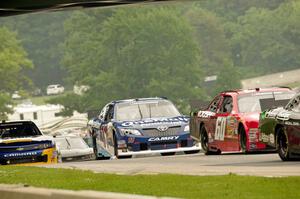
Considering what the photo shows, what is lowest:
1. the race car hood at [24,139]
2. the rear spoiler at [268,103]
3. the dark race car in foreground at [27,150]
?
the dark race car in foreground at [27,150]

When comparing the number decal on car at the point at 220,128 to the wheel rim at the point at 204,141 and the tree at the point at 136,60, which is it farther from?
the tree at the point at 136,60

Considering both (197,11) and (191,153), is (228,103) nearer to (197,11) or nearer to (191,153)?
(191,153)

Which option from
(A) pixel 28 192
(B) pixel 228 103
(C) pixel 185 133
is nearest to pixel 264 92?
(B) pixel 228 103

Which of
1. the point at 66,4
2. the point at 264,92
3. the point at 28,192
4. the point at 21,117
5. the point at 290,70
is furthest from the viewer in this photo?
the point at 290,70

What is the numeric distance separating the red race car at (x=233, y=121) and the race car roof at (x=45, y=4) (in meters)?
3.49

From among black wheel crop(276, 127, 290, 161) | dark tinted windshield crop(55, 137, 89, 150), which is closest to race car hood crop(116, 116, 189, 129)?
black wheel crop(276, 127, 290, 161)

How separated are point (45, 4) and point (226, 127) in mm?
5640

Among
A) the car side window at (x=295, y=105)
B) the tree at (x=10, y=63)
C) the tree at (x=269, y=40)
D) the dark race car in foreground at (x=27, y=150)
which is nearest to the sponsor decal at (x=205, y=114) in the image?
the dark race car in foreground at (x=27, y=150)

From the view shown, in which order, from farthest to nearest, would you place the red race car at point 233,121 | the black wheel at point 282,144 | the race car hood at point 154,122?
the race car hood at point 154,122 → the red race car at point 233,121 → the black wheel at point 282,144

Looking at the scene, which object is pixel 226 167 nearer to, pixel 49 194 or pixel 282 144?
pixel 282 144

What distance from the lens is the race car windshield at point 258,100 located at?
27.5 metres

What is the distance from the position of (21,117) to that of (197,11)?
2188 inches

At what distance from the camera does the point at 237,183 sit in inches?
625

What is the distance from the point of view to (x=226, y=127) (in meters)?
27.8
